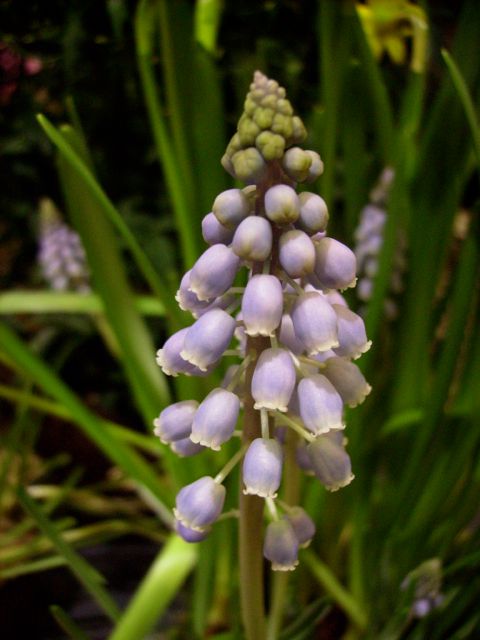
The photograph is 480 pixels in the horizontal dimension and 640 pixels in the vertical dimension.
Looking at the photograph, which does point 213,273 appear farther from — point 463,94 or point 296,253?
point 463,94

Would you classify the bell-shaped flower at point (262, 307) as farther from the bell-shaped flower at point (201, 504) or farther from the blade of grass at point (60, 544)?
the blade of grass at point (60, 544)

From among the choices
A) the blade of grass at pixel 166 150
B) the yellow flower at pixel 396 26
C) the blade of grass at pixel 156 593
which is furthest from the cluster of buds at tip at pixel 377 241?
the blade of grass at pixel 156 593

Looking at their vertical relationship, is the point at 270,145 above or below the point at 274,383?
above

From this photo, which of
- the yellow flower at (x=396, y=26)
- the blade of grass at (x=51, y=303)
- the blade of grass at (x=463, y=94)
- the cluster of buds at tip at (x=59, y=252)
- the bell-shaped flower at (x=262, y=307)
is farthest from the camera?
the cluster of buds at tip at (x=59, y=252)

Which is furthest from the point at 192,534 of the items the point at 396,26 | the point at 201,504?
the point at 396,26

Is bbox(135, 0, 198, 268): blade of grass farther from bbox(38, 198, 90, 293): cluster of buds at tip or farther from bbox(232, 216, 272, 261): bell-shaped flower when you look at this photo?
bbox(232, 216, 272, 261): bell-shaped flower

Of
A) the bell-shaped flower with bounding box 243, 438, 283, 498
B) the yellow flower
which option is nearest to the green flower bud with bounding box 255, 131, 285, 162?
the bell-shaped flower with bounding box 243, 438, 283, 498
